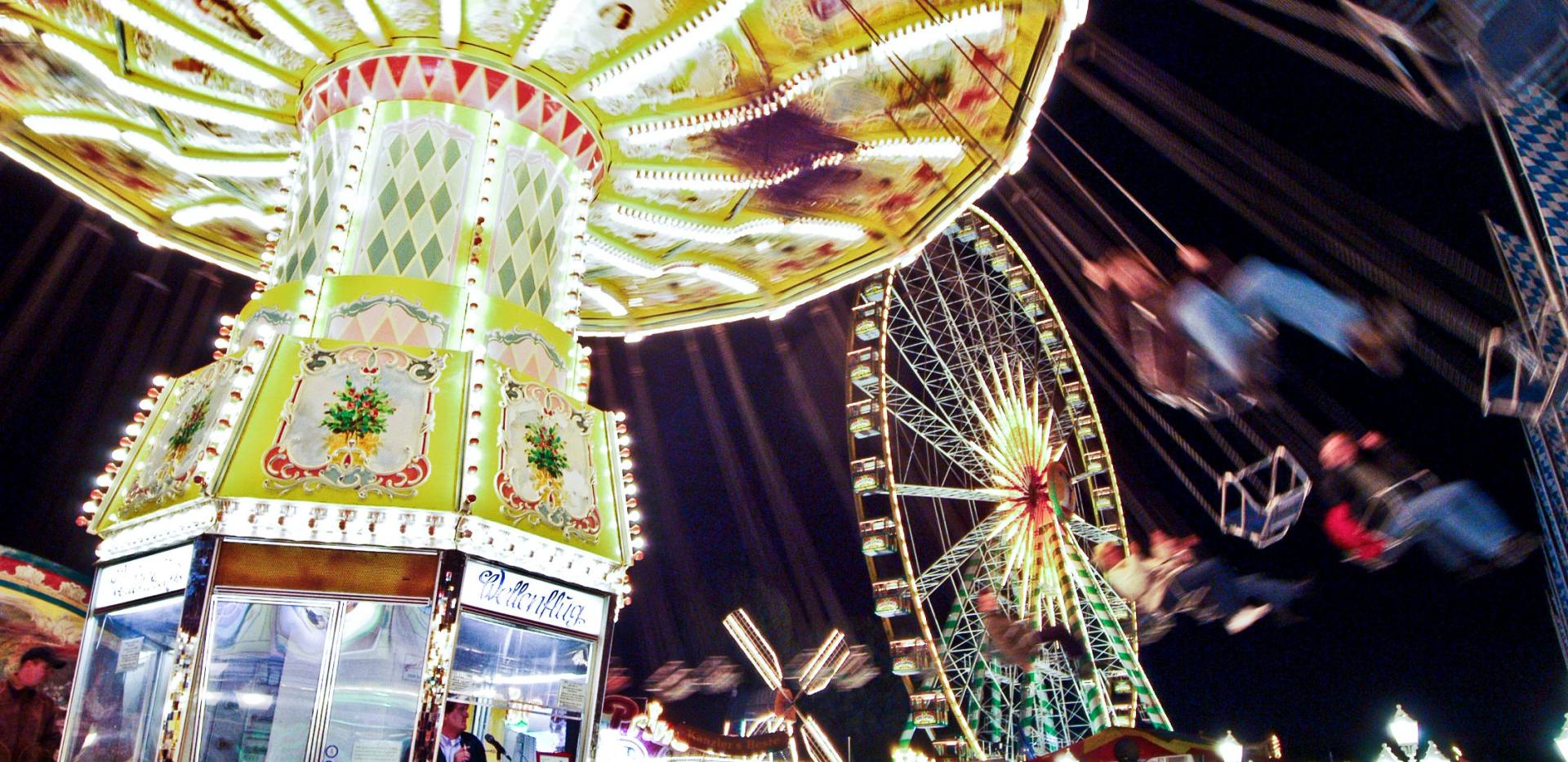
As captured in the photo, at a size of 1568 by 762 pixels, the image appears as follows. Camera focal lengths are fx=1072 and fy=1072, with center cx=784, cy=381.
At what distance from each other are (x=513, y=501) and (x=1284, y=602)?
26391mm

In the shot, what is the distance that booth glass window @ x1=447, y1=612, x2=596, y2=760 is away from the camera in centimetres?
702

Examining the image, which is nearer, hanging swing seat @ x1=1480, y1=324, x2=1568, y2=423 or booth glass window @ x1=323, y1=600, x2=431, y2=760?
booth glass window @ x1=323, y1=600, x2=431, y2=760

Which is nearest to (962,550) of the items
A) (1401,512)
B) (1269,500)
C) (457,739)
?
(1269,500)

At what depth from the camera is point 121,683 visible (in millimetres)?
6867

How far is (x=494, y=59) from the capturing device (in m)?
7.84

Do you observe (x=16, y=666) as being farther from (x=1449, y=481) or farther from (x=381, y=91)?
(x=1449, y=481)

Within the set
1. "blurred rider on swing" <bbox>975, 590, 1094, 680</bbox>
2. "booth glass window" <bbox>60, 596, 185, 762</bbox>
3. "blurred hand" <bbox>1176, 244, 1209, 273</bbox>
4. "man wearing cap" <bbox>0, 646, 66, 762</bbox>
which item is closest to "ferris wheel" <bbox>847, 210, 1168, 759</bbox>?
"blurred rider on swing" <bbox>975, 590, 1094, 680</bbox>

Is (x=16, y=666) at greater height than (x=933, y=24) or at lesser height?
lesser

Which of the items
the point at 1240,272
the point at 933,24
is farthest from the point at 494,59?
the point at 1240,272

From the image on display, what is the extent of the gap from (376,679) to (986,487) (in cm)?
1579

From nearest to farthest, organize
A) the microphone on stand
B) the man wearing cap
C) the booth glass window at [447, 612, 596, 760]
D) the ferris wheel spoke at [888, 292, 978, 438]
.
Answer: the booth glass window at [447, 612, 596, 760] < the microphone on stand < the man wearing cap < the ferris wheel spoke at [888, 292, 978, 438]

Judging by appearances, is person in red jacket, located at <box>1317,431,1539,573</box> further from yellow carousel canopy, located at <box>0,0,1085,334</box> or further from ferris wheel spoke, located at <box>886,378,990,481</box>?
yellow carousel canopy, located at <box>0,0,1085,334</box>

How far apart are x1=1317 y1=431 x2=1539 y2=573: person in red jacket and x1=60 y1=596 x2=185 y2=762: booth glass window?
54.4 ft

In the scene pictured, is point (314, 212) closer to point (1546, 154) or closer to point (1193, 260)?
point (1193, 260)
